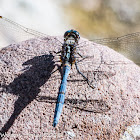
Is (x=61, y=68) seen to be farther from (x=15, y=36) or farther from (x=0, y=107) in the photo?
(x=15, y=36)

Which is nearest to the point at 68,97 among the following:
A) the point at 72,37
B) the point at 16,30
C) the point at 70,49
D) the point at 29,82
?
the point at 29,82

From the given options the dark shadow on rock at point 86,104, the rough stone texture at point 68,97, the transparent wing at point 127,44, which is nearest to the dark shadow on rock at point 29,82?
the rough stone texture at point 68,97

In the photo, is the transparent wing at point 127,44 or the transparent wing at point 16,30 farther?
the transparent wing at point 16,30

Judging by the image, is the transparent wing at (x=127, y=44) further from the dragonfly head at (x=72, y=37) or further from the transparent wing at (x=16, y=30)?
the transparent wing at (x=16, y=30)

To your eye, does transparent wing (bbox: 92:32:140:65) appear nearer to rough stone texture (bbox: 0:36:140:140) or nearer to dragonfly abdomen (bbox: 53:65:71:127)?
rough stone texture (bbox: 0:36:140:140)

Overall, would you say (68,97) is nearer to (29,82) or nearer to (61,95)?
(61,95)

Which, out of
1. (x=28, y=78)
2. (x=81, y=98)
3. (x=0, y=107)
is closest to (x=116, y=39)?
(x=81, y=98)

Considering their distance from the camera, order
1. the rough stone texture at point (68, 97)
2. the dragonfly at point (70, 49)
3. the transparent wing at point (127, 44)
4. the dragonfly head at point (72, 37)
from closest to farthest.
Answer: the rough stone texture at point (68, 97) → the dragonfly at point (70, 49) → the dragonfly head at point (72, 37) → the transparent wing at point (127, 44)
